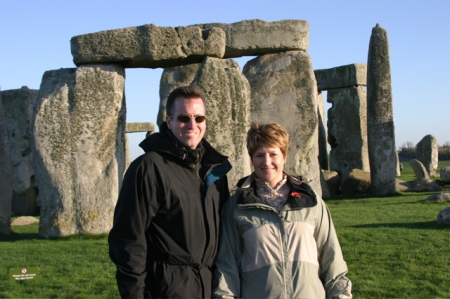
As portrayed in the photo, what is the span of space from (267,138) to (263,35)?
680 cm

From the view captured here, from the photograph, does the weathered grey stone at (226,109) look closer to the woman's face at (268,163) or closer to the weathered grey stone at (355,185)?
the woman's face at (268,163)

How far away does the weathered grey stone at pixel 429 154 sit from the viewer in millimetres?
19672

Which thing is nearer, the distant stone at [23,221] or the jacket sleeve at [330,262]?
the jacket sleeve at [330,262]

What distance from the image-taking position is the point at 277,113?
1051 cm

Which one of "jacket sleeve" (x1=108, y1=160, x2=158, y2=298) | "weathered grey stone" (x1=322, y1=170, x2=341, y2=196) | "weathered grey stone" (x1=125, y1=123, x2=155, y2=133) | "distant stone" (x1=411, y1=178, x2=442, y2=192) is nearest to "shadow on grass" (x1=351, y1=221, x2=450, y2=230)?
"jacket sleeve" (x1=108, y1=160, x2=158, y2=298)

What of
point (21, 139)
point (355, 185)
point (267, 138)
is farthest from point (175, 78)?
point (267, 138)

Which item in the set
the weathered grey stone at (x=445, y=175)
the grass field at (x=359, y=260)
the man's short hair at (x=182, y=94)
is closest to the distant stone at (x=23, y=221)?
the grass field at (x=359, y=260)

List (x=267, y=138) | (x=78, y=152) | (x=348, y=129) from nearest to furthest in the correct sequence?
(x=267, y=138) < (x=78, y=152) < (x=348, y=129)

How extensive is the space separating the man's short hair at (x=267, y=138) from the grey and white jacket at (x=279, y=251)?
21 cm

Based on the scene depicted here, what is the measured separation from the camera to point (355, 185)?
13.6 meters

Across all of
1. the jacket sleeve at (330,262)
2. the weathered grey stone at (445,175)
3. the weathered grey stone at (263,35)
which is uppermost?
the weathered grey stone at (263,35)

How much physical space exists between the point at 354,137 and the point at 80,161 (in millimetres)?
9995

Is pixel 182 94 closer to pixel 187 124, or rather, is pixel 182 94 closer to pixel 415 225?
pixel 187 124

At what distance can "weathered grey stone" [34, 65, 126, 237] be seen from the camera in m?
7.89
